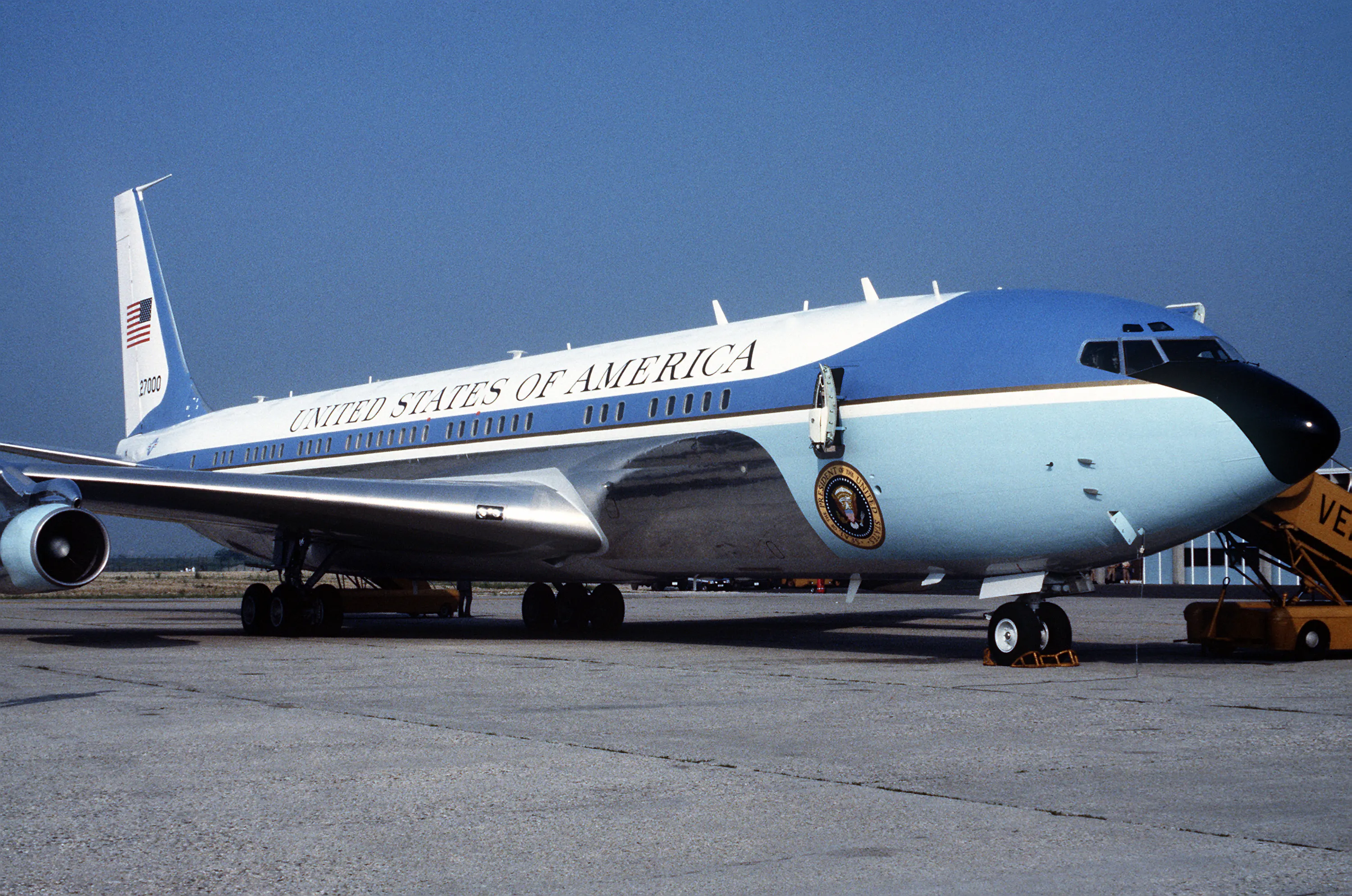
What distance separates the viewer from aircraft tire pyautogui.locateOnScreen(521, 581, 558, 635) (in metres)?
21.7

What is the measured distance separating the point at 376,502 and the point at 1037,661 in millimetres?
8587

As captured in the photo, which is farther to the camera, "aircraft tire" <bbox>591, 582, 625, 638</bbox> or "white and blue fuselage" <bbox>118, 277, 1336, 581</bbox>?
"aircraft tire" <bbox>591, 582, 625, 638</bbox>

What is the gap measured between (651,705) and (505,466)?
8747mm

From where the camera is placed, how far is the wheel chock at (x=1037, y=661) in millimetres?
13055

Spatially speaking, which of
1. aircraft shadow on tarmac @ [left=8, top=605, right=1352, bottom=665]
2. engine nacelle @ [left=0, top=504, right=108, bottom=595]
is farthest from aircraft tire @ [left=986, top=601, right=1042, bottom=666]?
engine nacelle @ [left=0, top=504, right=108, bottom=595]

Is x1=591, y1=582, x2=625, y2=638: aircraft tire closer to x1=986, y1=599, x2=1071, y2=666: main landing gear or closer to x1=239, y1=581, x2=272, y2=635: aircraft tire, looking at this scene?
x1=239, y1=581, x2=272, y2=635: aircraft tire

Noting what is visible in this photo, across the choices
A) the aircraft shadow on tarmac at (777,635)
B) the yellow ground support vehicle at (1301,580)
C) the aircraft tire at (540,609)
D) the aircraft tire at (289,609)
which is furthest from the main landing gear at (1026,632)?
the aircraft tire at (289,609)

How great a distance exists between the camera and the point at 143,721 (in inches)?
360

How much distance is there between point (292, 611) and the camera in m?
19.9

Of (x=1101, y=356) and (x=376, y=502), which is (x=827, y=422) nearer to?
(x=1101, y=356)

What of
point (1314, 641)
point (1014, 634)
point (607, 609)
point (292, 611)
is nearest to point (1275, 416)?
point (1014, 634)

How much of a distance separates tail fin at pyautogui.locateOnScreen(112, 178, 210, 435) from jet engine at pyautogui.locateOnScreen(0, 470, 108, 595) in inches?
485

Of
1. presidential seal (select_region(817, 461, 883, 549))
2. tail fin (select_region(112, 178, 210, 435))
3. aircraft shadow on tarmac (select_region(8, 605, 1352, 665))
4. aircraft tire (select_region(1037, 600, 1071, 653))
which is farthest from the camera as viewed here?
tail fin (select_region(112, 178, 210, 435))

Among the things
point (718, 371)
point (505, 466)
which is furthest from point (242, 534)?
point (718, 371)
